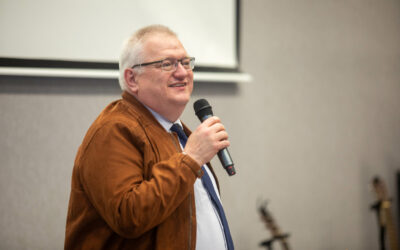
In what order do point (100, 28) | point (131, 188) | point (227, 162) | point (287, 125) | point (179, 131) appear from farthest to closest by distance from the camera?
point (287, 125), point (100, 28), point (179, 131), point (227, 162), point (131, 188)

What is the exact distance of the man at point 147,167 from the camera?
86cm

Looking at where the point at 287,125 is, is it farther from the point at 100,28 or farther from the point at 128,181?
the point at 128,181

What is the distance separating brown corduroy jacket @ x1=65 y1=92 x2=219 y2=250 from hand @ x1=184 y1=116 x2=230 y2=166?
1.1 inches

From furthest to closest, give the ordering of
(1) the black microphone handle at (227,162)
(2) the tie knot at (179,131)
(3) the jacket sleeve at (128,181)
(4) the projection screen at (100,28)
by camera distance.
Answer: (4) the projection screen at (100,28) → (2) the tie knot at (179,131) → (1) the black microphone handle at (227,162) → (3) the jacket sleeve at (128,181)

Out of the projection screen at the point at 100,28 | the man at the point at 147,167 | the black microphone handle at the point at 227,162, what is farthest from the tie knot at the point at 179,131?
the projection screen at the point at 100,28

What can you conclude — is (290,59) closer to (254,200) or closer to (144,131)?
(254,200)

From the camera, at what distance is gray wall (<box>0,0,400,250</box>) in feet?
5.28

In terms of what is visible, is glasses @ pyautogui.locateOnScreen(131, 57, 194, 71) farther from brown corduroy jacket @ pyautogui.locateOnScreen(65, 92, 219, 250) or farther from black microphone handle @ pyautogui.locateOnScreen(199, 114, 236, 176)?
black microphone handle @ pyautogui.locateOnScreen(199, 114, 236, 176)

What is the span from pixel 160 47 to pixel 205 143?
1.09ft

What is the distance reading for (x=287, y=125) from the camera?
7.10 ft

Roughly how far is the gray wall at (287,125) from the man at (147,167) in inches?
28.0

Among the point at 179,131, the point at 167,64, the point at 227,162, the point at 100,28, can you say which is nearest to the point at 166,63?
the point at 167,64

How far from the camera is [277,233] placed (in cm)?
193

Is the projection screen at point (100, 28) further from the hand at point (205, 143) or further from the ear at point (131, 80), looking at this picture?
the hand at point (205, 143)
